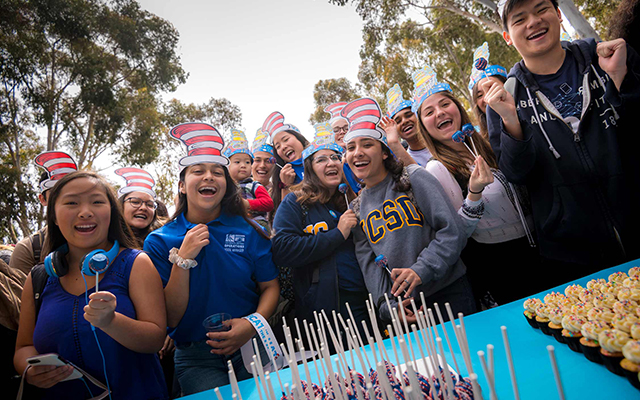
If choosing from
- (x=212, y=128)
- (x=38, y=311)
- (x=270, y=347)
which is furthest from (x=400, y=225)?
(x=38, y=311)

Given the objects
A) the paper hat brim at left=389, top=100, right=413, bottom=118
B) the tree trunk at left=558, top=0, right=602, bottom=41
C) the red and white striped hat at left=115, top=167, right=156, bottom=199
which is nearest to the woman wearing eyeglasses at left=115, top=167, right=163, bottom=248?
the red and white striped hat at left=115, top=167, right=156, bottom=199

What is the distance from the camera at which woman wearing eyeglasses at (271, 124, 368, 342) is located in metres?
3.03

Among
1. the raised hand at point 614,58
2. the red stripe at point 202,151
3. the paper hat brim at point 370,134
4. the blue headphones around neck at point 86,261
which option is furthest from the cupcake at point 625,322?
the red stripe at point 202,151

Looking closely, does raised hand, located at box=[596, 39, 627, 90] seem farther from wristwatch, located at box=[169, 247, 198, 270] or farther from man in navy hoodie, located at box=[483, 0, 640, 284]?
wristwatch, located at box=[169, 247, 198, 270]

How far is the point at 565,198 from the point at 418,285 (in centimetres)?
132

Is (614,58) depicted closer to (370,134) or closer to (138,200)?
(370,134)

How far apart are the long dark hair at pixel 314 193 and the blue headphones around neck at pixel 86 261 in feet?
5.66

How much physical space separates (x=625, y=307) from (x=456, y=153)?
2070mm

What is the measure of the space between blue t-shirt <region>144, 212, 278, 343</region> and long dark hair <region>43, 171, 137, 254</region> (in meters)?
0.26

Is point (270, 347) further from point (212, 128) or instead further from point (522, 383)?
point (212, 128)

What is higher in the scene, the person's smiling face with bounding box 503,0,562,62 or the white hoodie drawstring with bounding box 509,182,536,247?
the person's smiling face with bounding box 503,0,562,62

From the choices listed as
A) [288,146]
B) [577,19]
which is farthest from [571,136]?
[577,19]

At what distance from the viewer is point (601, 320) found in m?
1.62

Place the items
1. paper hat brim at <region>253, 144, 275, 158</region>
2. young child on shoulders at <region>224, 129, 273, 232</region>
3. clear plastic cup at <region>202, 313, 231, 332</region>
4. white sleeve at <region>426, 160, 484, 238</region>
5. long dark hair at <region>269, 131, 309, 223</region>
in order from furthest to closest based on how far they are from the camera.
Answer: paper hat brim at <region>253, 144, 275, 158</region> < long dark hair at <region>269, 131, 309, 223</region> < young child on shoulders at <region>224, 129, 273, 232</region> < white sleeve at <region>426, 160, 484, 238</region> < clear plastic cup at <region>202, 313, 231, 332</region>
